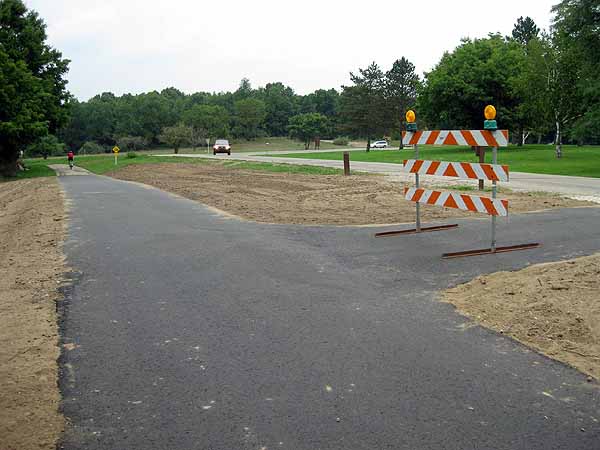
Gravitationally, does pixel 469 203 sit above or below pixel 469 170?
below

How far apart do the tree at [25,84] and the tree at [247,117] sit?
65.6 meters

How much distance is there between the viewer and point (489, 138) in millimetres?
9367

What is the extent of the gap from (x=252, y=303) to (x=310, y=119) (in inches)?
3847

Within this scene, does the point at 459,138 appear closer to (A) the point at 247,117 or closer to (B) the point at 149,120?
(A) the point at 247,117

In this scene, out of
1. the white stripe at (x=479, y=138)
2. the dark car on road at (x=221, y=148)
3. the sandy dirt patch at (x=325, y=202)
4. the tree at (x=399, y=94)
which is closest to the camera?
the white stripe at (x=479, y=138)

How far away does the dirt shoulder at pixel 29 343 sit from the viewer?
3957mm

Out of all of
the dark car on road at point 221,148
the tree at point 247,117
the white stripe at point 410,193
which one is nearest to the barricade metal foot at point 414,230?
the white stripe at point 410,193

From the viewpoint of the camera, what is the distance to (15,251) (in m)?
10.5

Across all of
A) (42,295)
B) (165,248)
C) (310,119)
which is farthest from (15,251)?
(310,119)

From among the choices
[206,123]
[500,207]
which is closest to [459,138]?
[500,207]

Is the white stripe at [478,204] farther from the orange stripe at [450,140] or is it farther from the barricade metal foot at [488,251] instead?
the orange stripe at [450,140]

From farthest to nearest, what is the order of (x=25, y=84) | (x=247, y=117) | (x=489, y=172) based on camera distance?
(x=247, y=117)
(x=25, y=84)
(x=489, y=172)

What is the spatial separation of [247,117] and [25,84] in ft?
249

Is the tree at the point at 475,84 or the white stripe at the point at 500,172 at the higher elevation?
the tree at the point at 475,84
